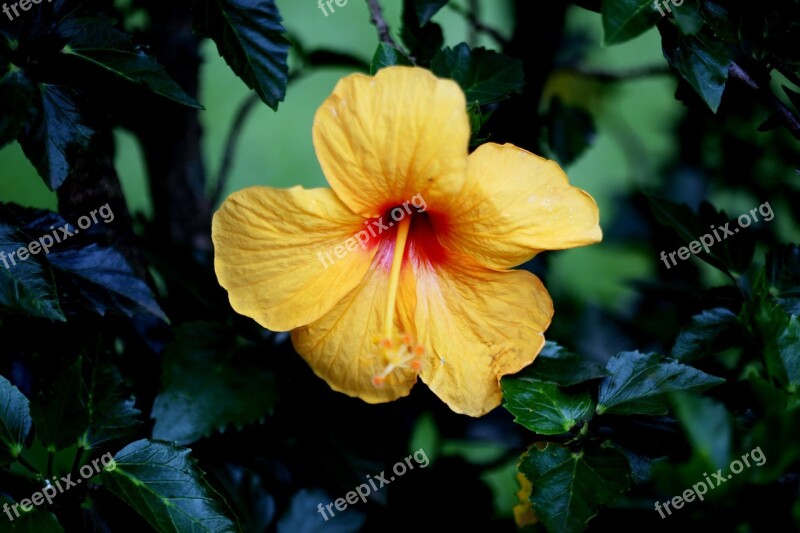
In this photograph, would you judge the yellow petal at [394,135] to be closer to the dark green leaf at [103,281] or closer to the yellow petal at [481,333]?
the yellow petal at [481,333]

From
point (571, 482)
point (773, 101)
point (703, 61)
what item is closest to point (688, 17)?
point (703, 61)

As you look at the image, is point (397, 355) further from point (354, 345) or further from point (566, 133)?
point (566, 133)

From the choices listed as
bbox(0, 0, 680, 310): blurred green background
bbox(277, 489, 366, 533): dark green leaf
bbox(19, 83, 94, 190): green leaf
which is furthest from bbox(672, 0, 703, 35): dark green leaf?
bbox(0, 0, 680, 310): blurred green background

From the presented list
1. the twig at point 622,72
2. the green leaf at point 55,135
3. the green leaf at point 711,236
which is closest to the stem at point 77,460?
the green leaf at point 55,135

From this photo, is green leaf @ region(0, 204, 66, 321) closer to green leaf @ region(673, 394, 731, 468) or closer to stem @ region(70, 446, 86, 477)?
stem @ region(70, 446, 86, 477)

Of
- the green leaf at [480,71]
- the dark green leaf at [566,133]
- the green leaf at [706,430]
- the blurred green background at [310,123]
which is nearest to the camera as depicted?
the green leaf at [706,430]

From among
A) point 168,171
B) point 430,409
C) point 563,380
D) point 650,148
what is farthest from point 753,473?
point 650,148
